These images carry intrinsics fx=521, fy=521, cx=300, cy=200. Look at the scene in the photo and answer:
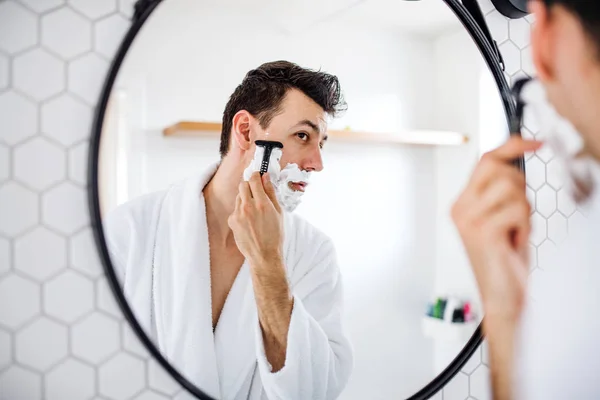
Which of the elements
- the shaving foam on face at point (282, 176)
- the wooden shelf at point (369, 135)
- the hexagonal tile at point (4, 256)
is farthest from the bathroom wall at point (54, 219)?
the shaving foam on face at point (282, 176)

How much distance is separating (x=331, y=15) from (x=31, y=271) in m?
0.55

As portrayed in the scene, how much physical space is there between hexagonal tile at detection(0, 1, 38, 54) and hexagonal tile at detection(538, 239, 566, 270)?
0.83 meters

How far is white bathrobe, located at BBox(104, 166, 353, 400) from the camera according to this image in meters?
0.67

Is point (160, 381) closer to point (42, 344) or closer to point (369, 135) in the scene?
point (42, 344)

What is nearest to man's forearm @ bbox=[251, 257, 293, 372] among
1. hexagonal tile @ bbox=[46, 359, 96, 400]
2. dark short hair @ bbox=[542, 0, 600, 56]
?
hexagonal tile @ bbox=[46, 359, 96, 400]

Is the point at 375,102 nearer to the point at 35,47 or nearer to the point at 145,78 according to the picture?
the point at 145,78

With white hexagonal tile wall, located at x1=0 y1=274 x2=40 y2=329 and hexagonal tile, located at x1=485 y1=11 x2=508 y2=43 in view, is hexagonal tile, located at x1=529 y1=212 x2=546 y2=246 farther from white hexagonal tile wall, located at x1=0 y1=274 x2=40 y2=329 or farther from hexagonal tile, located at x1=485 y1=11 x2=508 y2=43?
white hexagonal tile wall, located at x1=0 y1=274 x2=40 y2=329

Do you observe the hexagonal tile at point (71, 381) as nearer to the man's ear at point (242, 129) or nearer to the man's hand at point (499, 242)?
the man's ear at point (242, 129)

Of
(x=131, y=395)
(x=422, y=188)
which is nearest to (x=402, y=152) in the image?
(x=422, y=188)

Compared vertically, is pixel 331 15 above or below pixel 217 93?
above

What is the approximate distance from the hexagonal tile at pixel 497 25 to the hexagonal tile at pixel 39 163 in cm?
78

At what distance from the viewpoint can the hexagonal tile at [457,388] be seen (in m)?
0.92

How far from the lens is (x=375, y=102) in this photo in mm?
822

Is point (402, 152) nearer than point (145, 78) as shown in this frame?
No
